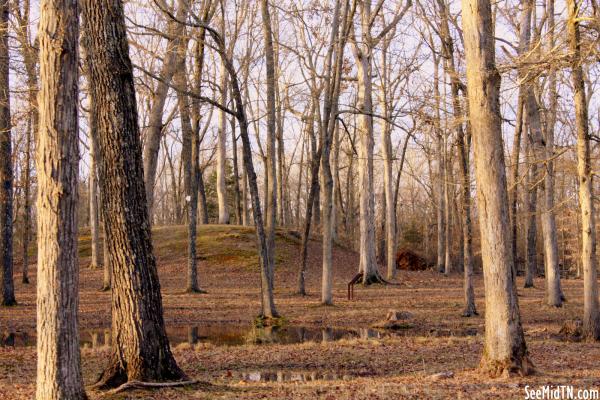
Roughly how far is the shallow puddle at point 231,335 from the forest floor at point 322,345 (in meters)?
0.03

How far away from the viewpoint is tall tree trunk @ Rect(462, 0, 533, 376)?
7812mm

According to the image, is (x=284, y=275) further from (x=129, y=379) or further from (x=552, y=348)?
(x=129, y=379)

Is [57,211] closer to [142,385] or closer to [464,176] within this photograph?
[142,385]

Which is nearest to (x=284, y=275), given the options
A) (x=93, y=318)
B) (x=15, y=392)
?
(x=93, y=318)

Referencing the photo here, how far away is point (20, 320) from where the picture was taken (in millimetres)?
15000

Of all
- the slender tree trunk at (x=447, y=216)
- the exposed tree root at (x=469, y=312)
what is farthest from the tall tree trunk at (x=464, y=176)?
the slender tree trunk at (x=447, y=216)

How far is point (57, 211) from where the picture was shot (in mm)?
5863

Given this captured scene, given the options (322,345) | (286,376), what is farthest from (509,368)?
(322,345)

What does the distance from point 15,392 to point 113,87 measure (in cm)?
372

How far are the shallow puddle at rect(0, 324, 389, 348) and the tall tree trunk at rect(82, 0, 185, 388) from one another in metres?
4.84

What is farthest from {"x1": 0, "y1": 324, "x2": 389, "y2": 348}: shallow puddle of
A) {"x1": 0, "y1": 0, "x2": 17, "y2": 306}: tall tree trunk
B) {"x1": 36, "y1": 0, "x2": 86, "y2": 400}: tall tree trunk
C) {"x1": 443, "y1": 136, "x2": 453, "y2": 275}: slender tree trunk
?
{"x1": 443, "y1": 136, "x2": 453, "y2": 275}: slender tree trunk

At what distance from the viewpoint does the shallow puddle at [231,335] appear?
1275 centimetres

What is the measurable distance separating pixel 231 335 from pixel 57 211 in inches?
338

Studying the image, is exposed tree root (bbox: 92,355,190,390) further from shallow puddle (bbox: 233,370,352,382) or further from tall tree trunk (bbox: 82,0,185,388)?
shallow puddle (bbox: 233,370,352,382)
